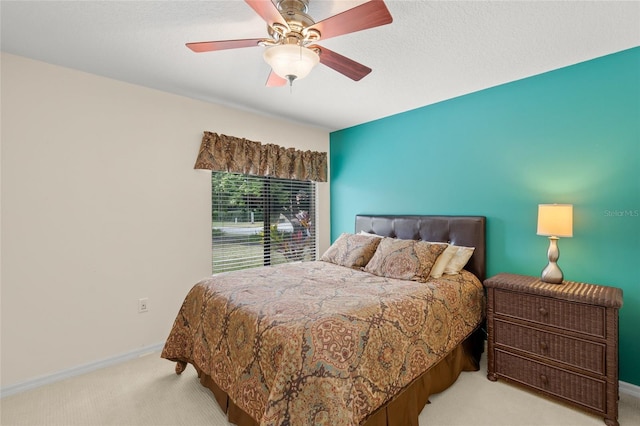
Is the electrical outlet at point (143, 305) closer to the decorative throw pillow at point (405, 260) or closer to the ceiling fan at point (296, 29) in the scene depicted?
the decorative throw pillow at point (405, 260)

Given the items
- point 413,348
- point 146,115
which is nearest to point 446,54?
point 413,348

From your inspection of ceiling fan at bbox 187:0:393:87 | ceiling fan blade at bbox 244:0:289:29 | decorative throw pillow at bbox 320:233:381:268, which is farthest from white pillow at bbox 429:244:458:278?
ceiling fan blade at bbox 244:0:289:29

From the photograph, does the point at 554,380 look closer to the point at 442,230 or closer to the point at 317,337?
→ the point at 442,230

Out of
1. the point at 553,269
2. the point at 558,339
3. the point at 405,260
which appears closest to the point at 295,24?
the point at 405,260

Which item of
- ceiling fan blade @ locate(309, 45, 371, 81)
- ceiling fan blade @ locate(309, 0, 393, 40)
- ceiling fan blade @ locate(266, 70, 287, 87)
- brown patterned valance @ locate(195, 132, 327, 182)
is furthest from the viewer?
brown patterned valance @ locate(195, 132, 327, 182)

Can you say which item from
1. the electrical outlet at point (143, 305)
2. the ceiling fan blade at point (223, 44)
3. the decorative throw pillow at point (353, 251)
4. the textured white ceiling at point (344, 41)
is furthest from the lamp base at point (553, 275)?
the electrical outlet at point (143, 305)

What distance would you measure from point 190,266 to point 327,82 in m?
2.25

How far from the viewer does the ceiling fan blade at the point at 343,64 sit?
1.75 m

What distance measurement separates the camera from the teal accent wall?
2180 mm

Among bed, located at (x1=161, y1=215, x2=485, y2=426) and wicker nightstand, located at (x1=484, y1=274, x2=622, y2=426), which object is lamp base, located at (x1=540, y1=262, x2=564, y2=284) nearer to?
wicker nightstand, located at (x1=484, y1=274, x2=622, y2=426)

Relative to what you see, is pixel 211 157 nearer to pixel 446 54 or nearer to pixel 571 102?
pixel 446 54

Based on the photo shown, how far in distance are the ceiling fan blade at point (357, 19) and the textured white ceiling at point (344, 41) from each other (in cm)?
23

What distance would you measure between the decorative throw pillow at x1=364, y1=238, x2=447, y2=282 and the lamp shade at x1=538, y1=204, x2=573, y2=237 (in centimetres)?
75

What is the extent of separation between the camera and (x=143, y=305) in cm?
281
